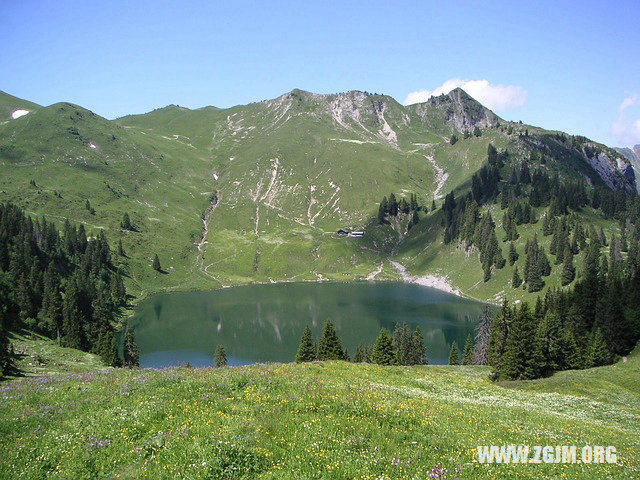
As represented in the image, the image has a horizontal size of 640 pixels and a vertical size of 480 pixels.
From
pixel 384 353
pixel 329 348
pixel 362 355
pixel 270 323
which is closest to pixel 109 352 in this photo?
pixel 329 348

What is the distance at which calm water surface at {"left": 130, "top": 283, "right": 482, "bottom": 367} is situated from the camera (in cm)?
12194

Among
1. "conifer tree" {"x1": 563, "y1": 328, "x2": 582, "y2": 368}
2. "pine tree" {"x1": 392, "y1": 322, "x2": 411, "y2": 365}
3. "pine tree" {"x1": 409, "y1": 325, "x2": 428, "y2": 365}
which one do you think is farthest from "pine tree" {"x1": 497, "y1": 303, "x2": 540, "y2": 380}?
"pine tree" {"x1": 409, "y1": 325, "x2": 428, "y2": 365}

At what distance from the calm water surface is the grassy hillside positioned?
95.9 meters

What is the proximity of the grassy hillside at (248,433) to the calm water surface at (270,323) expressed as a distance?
315ft

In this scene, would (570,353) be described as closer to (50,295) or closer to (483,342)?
(483,342)

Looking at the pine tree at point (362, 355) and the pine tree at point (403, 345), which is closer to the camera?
the pine tree at point (362, 355)

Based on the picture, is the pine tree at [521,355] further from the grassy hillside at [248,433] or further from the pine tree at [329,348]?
the grassy hillside at [248,433]

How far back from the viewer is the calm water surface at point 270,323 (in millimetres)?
121938

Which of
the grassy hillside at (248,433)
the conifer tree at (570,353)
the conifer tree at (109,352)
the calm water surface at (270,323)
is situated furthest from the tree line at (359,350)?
the grassy hillside at (248,433)

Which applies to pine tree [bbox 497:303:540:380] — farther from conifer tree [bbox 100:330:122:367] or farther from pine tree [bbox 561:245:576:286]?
pine tree [bbox 561:245:576:286]

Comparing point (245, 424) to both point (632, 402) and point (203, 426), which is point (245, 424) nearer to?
point (203, 426)

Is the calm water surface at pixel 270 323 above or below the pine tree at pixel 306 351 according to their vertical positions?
below

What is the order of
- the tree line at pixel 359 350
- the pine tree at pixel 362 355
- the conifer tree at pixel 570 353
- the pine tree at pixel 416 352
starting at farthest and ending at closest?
the pine tree at pixel 416 352 → the pine tree at pixel 362 355 → the tree line at pixel 359 350 → the conifer tree at pixel 570 353

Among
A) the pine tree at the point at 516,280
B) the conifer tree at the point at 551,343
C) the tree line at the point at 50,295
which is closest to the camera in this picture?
the conifer tree at the point at 551,343
